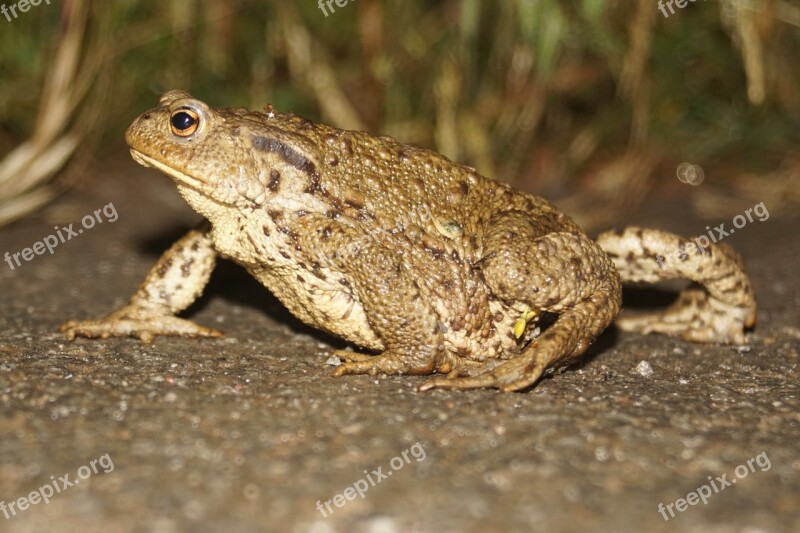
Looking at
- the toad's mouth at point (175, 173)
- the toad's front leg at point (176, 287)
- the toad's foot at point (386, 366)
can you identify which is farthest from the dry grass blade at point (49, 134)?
the toad's foot at point (386, 366)

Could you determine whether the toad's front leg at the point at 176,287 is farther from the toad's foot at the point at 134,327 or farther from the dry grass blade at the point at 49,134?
the dry grass blade at the point at 49,134

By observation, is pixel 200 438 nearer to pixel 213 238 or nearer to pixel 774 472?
pixel 213 238

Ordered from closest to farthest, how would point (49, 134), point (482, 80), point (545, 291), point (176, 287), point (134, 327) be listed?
point (545, 291)
point (134, 327)
point (176, 287)
point (49, 134)
point (482, 80)

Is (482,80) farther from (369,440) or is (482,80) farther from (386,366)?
(369,440)

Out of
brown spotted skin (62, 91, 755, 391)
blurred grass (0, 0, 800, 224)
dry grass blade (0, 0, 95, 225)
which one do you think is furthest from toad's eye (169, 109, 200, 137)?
blurred grass (0, 0, 800, 224)

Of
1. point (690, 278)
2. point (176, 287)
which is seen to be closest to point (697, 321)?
point (690, 278)

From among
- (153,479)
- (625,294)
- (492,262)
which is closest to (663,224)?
(625,294)

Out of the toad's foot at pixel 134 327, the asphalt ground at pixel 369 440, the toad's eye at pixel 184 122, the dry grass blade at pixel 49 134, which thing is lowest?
the asphalt ground at pixel 369 440
